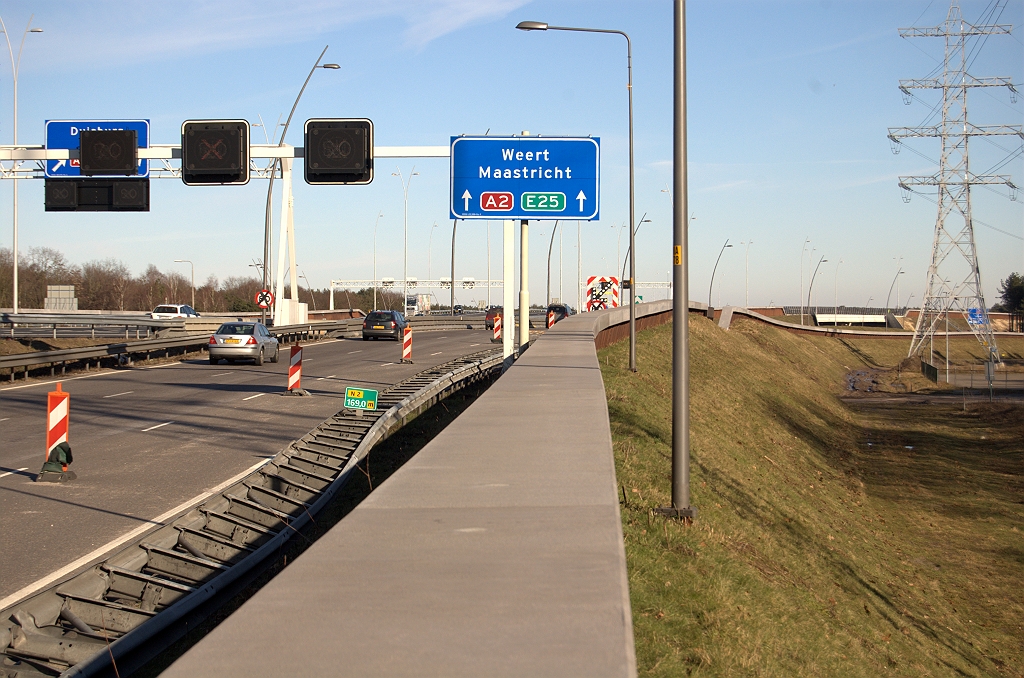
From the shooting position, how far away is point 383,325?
47.6m

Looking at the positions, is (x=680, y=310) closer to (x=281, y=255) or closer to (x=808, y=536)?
(x=808, y=536)

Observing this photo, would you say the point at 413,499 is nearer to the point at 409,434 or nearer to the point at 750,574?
the point at 750,574

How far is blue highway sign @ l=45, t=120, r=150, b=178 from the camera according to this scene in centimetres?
2203

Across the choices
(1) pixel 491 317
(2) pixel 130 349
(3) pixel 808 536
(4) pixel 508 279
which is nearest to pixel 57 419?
(4) pixel 508 279

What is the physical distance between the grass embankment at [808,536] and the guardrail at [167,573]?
3327 millimetres

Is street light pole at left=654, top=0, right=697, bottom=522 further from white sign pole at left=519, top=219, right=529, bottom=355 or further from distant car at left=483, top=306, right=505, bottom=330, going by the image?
distant car at left=483, top=306, right=505, bottom=330

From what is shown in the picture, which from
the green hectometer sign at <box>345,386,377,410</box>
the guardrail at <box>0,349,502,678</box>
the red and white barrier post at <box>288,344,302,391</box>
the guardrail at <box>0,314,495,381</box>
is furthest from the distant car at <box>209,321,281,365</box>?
the guardrail at <box>0,349,502,678</box>

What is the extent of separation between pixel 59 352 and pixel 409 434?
17360mm

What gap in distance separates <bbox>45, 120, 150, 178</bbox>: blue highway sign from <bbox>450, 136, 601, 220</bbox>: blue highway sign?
853 centimetres

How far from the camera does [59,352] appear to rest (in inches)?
1094

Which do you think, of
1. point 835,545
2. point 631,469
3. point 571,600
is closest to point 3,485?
point 631,469

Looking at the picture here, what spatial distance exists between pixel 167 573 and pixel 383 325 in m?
40.6

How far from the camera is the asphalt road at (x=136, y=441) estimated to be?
9.91 meters

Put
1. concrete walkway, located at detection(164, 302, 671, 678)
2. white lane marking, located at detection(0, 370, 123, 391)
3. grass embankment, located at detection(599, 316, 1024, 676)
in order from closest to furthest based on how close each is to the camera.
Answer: concrete walkway, located at detection(164, 302, 671, 678)
grass embankment, located at detection(599, 316, 1024, 676)
white lane marking, located at detection(0, 370, 123, 391)
